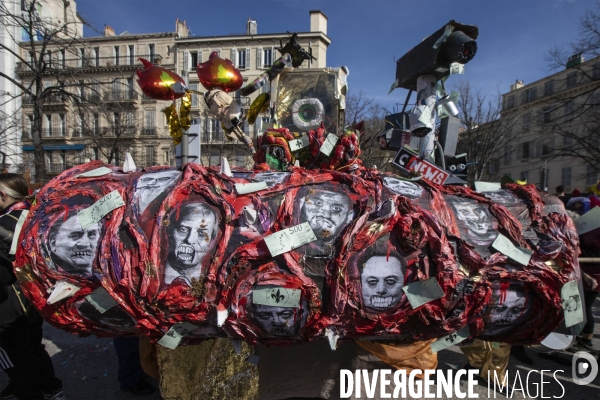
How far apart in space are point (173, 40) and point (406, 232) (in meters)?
35.6

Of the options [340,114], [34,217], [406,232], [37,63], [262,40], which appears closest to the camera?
[406,232]

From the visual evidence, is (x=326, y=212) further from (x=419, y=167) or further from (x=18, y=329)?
(x=18, y=329)

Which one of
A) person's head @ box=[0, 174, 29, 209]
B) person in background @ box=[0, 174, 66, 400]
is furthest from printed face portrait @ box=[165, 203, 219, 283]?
person's head @ box=[0, 174, 29, 209]

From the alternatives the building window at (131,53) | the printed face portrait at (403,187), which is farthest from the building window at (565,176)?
the building window at (131,53)

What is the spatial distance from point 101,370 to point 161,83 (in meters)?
3.08

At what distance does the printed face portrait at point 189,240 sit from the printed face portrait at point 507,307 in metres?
1.39

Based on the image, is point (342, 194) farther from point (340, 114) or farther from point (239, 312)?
point (340, 114)

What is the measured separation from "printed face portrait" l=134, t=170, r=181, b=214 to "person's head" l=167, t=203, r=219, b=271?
16cm

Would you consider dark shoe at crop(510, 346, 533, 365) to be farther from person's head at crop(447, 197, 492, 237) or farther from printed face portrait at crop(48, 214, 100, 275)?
printed face portrait at crop(48, 214, 100, 275)

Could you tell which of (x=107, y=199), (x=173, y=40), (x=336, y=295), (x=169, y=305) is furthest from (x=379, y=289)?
(x=173, y=40)

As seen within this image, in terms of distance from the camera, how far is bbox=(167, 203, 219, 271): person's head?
1658 mm

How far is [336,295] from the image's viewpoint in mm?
1653

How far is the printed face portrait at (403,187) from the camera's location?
186 centimetres

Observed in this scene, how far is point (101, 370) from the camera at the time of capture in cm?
369
